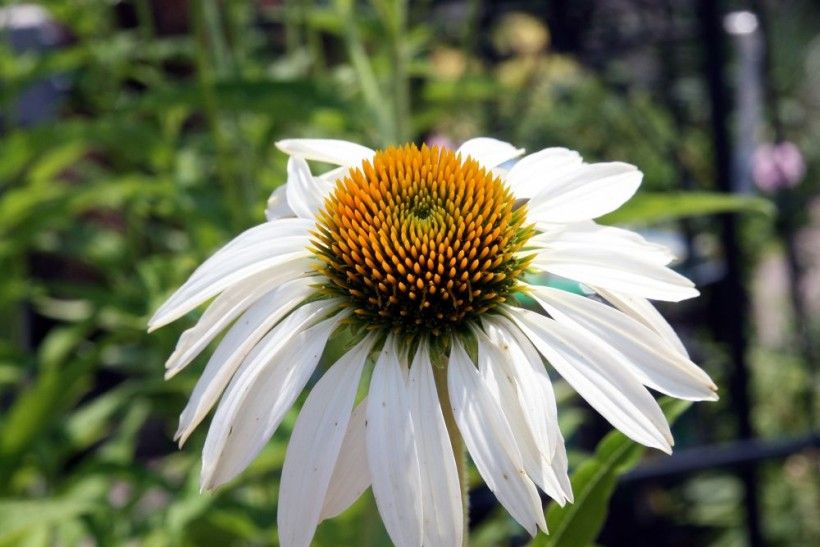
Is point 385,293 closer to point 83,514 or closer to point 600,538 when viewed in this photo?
point 83,514

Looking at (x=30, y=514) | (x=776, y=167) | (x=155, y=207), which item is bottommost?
(x=776, y=167)

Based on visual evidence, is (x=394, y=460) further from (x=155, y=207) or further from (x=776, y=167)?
(x=776, y=167)

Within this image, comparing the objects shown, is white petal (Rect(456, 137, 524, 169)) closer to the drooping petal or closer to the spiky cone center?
the spiky cone center

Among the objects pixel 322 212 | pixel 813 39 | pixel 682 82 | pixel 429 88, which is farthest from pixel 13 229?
pixel 813 39

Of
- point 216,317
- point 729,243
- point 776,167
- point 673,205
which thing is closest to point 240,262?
point 216,317

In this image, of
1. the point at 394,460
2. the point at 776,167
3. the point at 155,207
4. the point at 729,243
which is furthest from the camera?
the point at 776,167

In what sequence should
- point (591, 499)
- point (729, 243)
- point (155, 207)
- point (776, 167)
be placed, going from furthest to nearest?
point (776, 167), point (729, 243), point (155, 207), point (591, 499)
